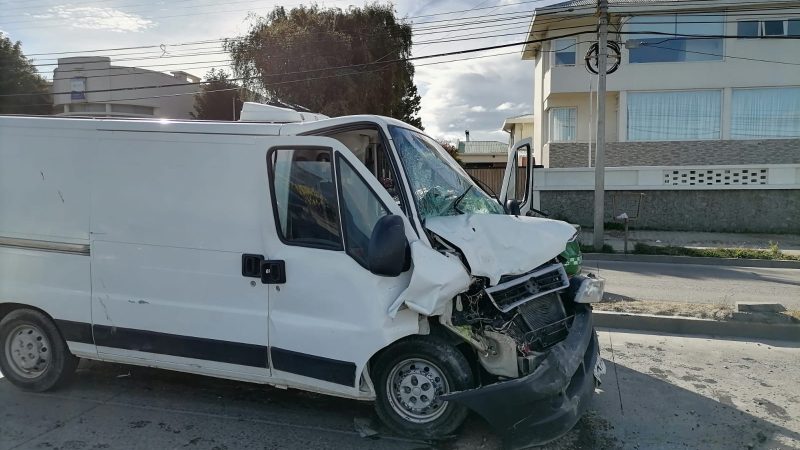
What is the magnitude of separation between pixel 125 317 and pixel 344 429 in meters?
1.88

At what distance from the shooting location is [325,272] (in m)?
3.86

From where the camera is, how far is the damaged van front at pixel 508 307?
3559 mm

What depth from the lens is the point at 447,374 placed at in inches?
147

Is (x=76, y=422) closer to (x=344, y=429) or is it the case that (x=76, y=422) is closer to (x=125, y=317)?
(x=125, y=317)

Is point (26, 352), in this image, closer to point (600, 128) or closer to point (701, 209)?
point (600, 128)

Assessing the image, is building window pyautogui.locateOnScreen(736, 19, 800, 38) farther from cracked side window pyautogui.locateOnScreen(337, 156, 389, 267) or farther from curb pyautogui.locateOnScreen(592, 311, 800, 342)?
cracked side window pyautogui.locateOnScreen(337, 156, 389, 267)

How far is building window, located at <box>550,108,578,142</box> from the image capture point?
23188 millimetres

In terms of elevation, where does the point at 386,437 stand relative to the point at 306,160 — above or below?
below

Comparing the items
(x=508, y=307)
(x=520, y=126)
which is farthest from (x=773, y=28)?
(x=508, y=307)

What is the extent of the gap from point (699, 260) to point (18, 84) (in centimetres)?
3448

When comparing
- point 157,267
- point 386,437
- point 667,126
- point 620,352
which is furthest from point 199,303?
point 667,126

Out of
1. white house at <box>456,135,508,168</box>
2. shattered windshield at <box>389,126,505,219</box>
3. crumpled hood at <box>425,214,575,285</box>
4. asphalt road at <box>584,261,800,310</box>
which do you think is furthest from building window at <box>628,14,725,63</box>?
white house at <box>456,135,508,168</box>

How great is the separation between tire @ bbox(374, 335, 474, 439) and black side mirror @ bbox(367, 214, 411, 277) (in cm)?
57

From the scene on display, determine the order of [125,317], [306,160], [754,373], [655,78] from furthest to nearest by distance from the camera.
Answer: [655,78]
[754,373]
[125,317]
[306,160]
